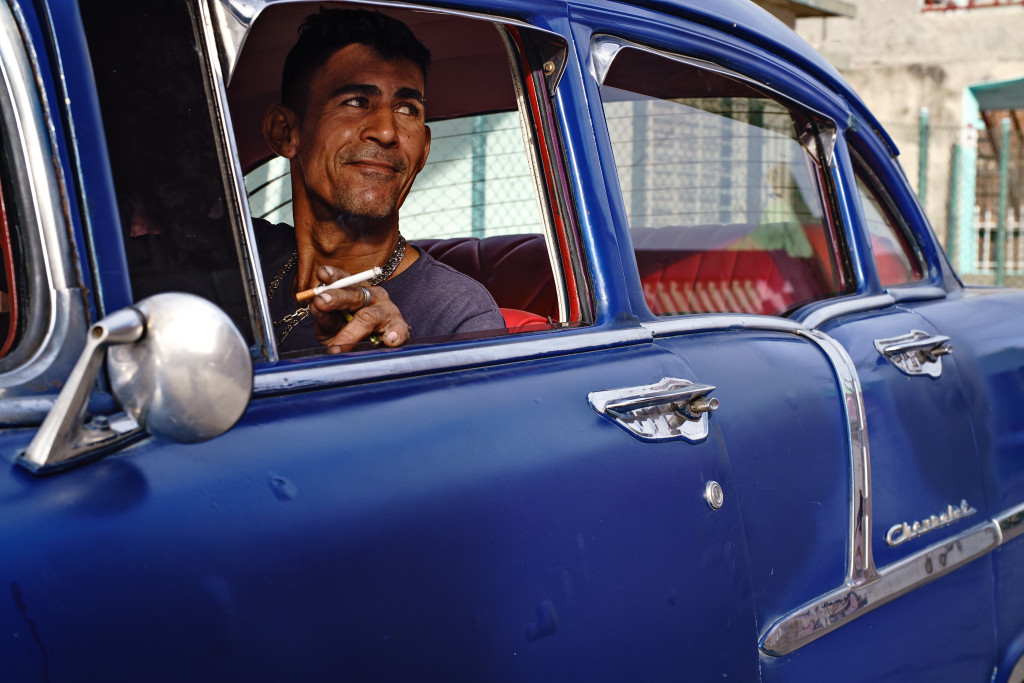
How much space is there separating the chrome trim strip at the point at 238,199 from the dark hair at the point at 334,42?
0.40 m

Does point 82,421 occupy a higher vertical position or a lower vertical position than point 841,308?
higher

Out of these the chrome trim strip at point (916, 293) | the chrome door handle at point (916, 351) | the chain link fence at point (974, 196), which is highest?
the chrome trim strip at point (916, 293)

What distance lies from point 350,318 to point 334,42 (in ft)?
1.80

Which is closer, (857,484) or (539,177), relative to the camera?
(539,177)

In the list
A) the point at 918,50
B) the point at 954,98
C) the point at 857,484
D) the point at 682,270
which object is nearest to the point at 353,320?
the point at 857,484

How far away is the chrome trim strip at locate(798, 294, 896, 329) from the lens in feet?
6.90

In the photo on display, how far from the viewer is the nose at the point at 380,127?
175 cm

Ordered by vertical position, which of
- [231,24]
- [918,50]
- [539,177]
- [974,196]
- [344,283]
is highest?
[918,50]

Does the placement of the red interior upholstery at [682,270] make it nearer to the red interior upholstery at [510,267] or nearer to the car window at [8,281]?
the red interior upholstery at [510,267]

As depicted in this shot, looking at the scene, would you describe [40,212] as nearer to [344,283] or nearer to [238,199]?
[238,199]

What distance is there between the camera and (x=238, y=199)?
47.5 inches

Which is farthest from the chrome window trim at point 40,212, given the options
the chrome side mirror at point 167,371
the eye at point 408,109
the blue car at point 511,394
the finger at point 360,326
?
the eye at point 408,109

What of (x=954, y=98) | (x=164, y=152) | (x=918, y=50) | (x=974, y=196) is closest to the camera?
(x=164, y=152)

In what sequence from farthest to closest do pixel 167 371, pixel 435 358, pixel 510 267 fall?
pixel 510 267 < pixel 435 358 < pixel 167 371
